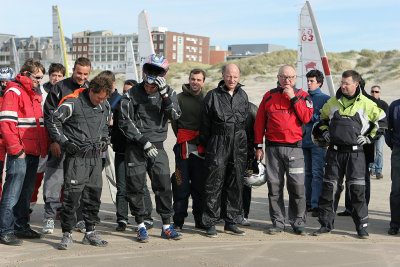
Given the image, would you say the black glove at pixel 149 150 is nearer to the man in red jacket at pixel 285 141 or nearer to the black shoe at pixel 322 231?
the man in red jacket at pixel 285 141

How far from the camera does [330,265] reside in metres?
5.36

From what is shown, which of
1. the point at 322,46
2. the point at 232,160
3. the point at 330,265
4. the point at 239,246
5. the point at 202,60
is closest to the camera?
the point at 330,265

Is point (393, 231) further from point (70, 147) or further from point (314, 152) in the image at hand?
point (70, 147)

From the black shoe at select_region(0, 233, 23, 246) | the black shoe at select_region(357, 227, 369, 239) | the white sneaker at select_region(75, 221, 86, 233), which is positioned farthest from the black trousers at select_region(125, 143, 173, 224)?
the black shoe at select_region(357, 227, 369, 239)

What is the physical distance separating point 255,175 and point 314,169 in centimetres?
135

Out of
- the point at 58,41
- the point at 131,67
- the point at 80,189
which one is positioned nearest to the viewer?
the point at 80,189

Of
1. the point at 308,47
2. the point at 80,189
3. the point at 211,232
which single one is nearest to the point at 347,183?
the point at 211,232

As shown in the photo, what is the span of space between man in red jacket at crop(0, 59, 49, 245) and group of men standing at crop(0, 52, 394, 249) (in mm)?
12

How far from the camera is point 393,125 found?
23.0ft

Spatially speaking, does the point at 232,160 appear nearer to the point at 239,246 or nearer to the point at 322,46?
the point at 239,246

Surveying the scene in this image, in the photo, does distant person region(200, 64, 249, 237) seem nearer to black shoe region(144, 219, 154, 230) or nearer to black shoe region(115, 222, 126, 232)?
black shoe region(144, 219, 154, 230)

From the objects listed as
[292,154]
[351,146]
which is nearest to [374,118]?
[351,146]

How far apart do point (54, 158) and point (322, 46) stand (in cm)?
682

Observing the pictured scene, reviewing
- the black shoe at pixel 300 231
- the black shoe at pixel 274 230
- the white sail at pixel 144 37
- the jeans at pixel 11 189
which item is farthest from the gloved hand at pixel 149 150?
the white sail at pixel 144 37
